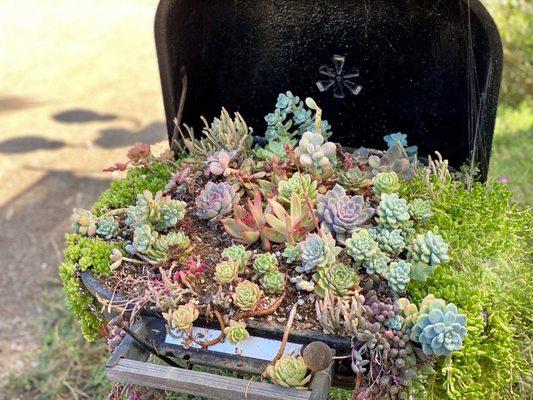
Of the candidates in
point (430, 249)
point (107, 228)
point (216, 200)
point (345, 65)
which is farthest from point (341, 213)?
point (345, 65)

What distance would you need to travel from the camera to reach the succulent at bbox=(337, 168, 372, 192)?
1.58m

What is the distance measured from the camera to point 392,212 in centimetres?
142

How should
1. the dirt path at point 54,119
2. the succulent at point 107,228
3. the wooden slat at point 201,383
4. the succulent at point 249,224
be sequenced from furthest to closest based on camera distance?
the dirt path at point 54,119 < the succulent at point 107,228 < the succulent at point 249,224 < the wooden slat at point 201,383

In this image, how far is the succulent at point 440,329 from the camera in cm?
118

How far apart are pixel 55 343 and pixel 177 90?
50.1 inches

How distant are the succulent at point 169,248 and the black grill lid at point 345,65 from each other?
566 millimetres

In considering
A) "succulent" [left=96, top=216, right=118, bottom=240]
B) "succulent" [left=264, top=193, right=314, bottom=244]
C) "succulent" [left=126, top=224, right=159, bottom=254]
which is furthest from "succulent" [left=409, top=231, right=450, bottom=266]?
"succulent" [left=96, top=216, right=118, bottom=240]

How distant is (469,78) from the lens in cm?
172

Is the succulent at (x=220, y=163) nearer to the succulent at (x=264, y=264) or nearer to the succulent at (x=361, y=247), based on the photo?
the succulent at (x=264, y=264)

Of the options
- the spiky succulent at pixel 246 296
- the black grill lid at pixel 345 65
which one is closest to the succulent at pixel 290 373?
the spiky succulent at pixel 246 296

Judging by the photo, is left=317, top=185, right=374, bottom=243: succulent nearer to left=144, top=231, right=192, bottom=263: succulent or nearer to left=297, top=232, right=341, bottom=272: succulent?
left=297, top=232, right=341, bottom=272: succulent

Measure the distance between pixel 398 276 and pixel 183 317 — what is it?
463mm

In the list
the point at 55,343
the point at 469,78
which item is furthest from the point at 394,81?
the point at 55,343

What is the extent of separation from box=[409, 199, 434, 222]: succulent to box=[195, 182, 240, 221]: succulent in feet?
1.44
